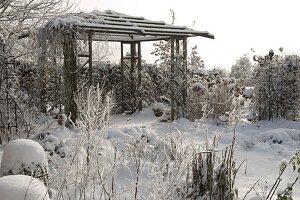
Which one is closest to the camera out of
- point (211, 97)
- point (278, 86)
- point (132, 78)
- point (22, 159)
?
point (22, 159)

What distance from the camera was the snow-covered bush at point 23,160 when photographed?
399cm

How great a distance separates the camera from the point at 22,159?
13.1 ft

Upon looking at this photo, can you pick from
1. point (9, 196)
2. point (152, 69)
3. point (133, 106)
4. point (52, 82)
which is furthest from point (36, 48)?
point (9, 196)

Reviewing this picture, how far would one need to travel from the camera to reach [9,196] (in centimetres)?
271

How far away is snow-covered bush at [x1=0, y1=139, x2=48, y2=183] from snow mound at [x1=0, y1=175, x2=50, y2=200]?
3.71 feet

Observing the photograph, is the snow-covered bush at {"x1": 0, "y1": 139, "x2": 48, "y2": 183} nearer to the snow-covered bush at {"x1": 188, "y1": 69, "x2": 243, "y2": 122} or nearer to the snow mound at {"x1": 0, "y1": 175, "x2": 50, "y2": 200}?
the snow mound at {"x1": 0, "y1": 175, "x2": 50, "y2": 200}

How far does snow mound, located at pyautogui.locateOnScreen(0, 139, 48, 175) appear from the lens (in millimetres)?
3990

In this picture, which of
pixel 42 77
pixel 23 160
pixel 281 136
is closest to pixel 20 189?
pixel 23 160

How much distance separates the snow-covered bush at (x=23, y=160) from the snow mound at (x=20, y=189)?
1.13m

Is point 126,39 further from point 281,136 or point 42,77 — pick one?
point 281,136

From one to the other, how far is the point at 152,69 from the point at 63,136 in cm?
757

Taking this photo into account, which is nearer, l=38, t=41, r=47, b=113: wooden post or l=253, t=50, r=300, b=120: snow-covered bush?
l=253, t=50, r=300, b=120: snow-covered bush

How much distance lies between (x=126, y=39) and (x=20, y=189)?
36.3 feet

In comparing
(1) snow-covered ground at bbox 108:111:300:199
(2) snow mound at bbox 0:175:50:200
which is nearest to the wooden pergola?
(1) snow-covered ground at bbox 108:111:300:199
